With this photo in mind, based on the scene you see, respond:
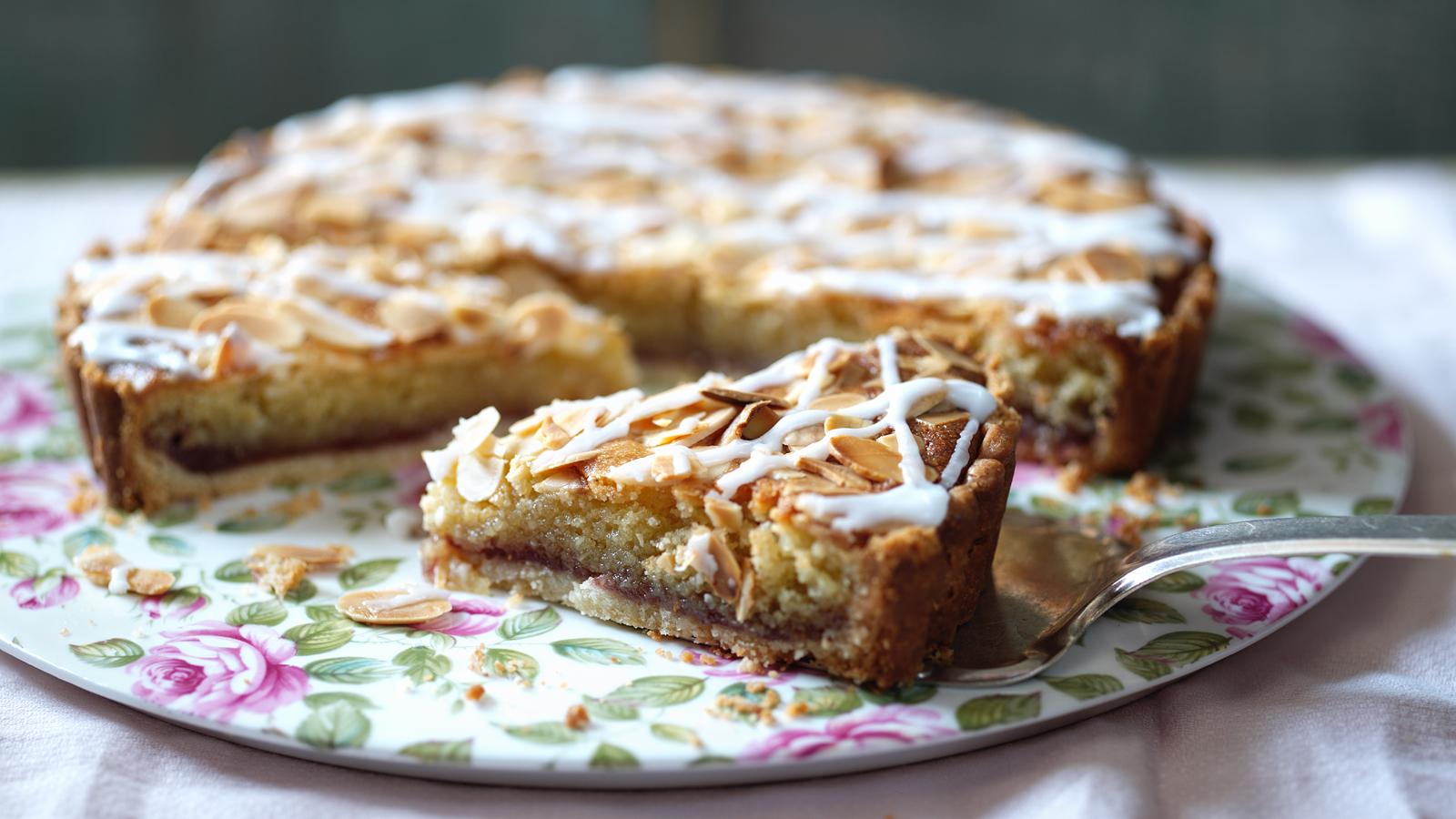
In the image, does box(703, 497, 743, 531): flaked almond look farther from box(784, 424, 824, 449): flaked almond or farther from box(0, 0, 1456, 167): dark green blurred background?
box(0, 0, 1456, 167): dark green blurred background

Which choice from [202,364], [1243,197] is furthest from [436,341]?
[1243,197]

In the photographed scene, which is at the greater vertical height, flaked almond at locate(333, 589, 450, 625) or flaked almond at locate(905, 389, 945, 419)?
flaked almond at locate(905, 389, 945, 419)

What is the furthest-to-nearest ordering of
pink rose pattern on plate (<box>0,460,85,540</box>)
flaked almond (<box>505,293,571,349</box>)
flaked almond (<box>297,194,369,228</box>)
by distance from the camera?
1. flaked almond (<box>297,194,369,228</box>)
2. flaked almond (<box>505,293,571,349</box>)
3. pink rose pattern on plate (<box>0,460,85,540</box>)

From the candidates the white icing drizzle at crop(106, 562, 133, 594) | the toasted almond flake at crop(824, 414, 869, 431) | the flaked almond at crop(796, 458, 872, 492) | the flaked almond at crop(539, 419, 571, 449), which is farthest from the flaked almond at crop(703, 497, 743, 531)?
the white icing drizzle at crop(106, 562, 133, 594)

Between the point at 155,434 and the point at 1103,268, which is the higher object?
the point at 1103,268

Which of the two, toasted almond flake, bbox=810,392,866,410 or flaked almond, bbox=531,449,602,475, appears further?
toasted almond flake, bbox=810,392,866,410

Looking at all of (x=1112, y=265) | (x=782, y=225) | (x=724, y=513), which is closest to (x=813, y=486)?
(x=724, y=513)

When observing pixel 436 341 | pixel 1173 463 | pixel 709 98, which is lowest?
pixel 1173 463

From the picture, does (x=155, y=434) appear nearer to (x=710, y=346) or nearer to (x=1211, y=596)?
(x=710, y=346)

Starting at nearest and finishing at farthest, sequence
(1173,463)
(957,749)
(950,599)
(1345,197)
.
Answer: (957,749)
(950,599)
(1173,463)
(1345,197)
